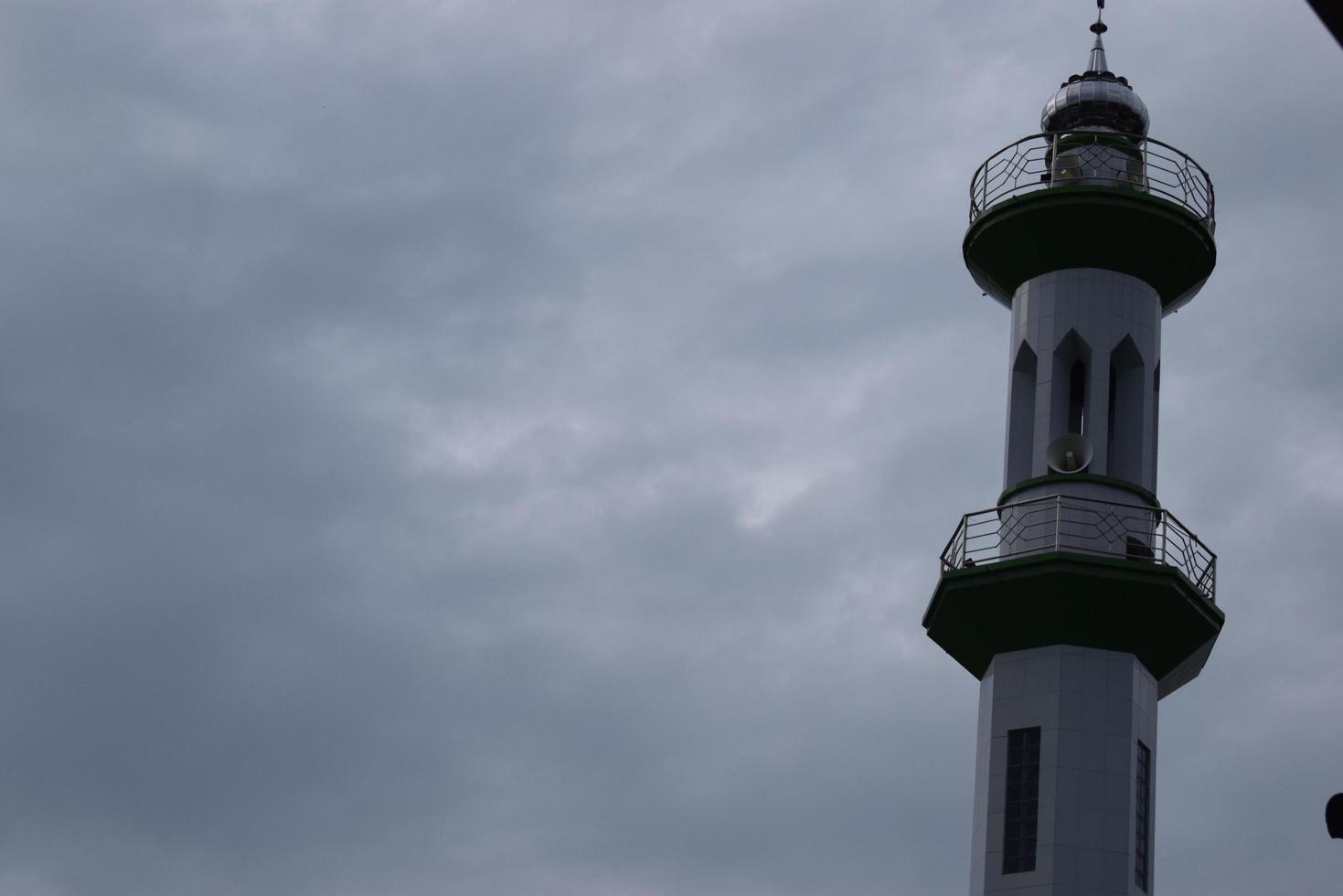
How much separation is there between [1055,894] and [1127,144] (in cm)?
2028

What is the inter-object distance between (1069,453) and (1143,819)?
9022 millimetres

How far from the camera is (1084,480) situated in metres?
43.5

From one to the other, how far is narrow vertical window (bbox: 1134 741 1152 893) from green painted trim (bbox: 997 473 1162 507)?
6084 millimetres

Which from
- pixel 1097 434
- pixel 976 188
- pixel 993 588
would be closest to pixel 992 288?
pixel 976 188

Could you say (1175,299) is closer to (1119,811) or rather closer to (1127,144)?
(1127,144)

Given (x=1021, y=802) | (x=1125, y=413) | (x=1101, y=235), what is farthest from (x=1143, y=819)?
(x=1101, y=235)

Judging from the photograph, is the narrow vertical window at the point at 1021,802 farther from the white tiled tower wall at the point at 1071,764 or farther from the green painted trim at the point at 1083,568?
the green painted trim at the point at 1083,568

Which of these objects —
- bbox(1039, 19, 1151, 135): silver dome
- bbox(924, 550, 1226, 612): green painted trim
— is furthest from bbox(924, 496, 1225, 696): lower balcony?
bbox(1039, 19, 1151, 135): silver dome

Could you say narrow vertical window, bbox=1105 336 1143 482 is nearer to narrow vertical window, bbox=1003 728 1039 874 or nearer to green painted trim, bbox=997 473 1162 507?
green painted trim, bbox=997 473 1162 507

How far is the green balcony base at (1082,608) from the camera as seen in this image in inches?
1626

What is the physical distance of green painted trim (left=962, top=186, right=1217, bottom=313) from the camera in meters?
46.2

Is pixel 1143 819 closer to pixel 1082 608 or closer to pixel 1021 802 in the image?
pixel 1021 802

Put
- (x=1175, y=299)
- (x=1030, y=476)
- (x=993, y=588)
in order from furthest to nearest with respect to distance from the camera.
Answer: (x=1175, y=299) < (x=1030, y=476) < (x=993, y=588)

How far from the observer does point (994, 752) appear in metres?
41.8
